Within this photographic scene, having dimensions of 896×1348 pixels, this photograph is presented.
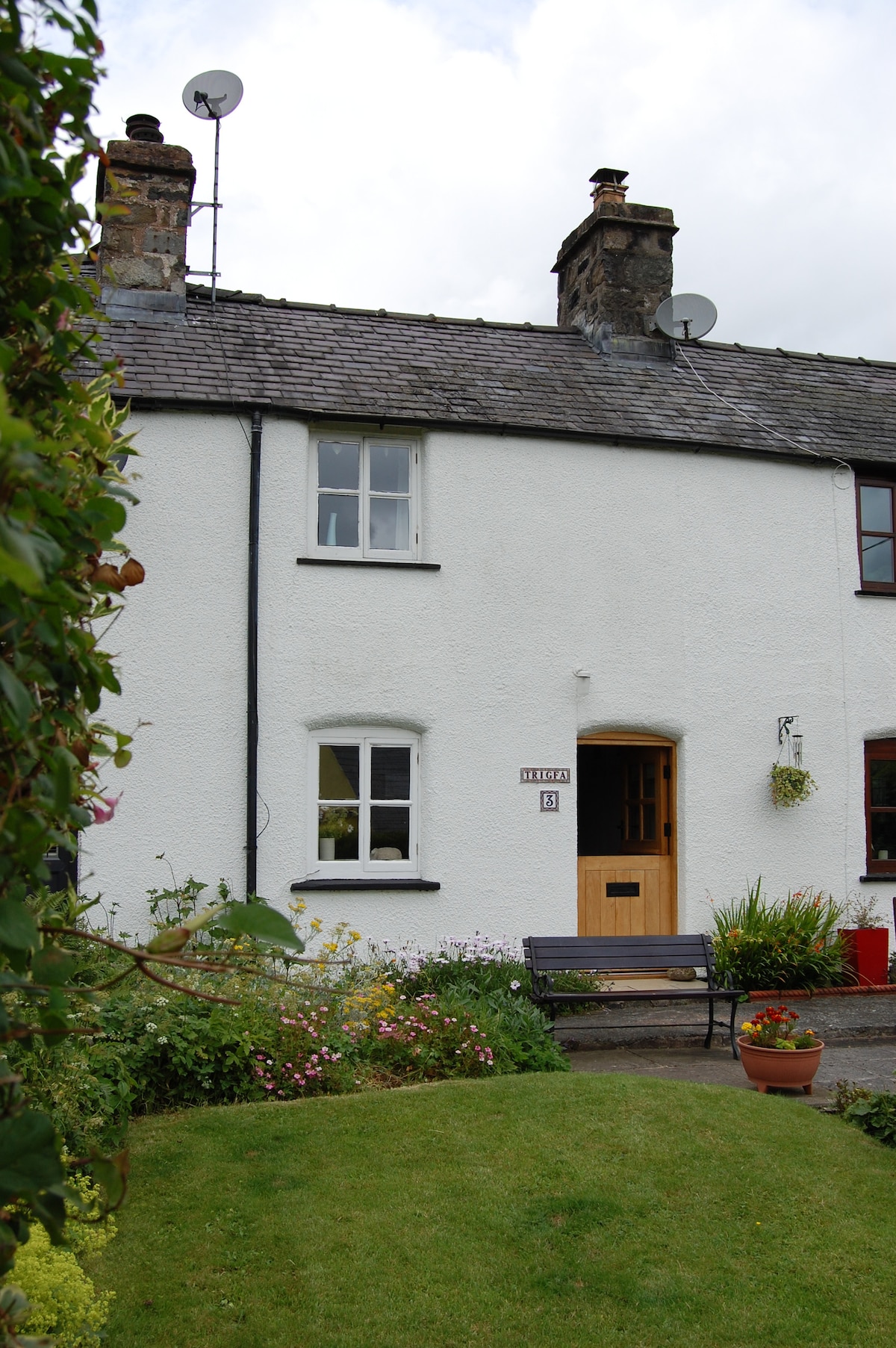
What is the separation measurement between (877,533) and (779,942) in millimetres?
4946

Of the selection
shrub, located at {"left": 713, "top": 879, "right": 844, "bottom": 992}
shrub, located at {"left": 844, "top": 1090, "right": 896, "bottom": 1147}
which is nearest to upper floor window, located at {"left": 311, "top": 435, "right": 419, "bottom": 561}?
shrub, located at {"left": 713, "top": 879, "right": 844, "bottom": 992}

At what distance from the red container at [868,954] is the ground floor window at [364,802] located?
4.77m

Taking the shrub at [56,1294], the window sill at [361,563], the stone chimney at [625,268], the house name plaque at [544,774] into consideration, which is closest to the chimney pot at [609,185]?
the stone chimney at [625,268]

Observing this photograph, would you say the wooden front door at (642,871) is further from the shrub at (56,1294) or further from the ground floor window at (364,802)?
the shrub at (56,1294)

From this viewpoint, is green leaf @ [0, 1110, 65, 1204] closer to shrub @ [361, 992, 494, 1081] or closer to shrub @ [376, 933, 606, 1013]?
shrub @ [361, 992, 494, 1081]

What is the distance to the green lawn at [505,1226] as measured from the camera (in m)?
4.50

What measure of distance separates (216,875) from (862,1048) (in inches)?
236

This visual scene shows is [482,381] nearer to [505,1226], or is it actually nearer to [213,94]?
[213,94]

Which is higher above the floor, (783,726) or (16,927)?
(783,726)

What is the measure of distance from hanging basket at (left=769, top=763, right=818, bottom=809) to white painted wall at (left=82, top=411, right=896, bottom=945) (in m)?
0.19

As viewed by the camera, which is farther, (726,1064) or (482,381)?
(482,381)

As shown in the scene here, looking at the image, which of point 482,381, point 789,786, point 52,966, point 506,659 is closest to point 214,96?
point 482,381

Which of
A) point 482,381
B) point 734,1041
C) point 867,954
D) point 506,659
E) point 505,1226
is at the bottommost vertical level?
point 505,1226

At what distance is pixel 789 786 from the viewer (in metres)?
11.7
